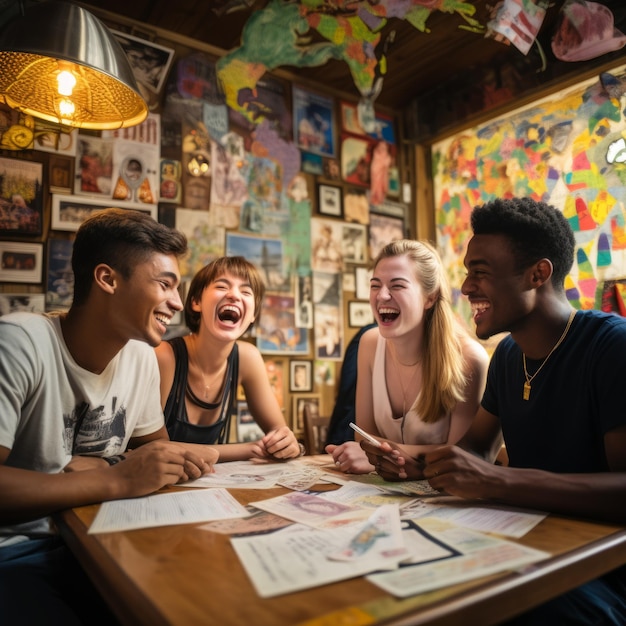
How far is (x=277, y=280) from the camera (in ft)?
11.5

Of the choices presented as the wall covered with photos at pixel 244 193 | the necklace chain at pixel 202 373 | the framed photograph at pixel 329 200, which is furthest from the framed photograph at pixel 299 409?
the framed photograph at pixel 329 200

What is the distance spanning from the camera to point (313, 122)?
3.76 meters

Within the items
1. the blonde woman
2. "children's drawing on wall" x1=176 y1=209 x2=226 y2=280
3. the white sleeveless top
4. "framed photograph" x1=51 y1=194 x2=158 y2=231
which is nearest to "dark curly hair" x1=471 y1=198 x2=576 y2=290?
the blonde woman

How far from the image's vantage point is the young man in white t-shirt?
1.17m

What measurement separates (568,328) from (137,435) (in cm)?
149

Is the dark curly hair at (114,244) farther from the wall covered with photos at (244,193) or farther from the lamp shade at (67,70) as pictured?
the wall covered with photos at (244,193)

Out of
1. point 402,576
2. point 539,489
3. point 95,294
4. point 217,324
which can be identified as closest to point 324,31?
point 217,324

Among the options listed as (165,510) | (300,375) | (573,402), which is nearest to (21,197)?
(300,375)

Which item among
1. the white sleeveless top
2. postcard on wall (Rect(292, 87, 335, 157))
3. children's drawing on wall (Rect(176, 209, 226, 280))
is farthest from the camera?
postcard on wall (Rect(292, 87, 335, 157))

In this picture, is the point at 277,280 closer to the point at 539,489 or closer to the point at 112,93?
the point at 112,93

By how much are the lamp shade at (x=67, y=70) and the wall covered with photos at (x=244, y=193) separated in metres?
0.92

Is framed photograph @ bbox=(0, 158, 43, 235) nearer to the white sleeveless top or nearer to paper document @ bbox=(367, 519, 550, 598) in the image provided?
the white sleeveless top

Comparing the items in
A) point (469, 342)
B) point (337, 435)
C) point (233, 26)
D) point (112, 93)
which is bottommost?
point (337, 435)

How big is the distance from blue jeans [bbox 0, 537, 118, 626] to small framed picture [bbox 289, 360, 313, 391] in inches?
86.8
